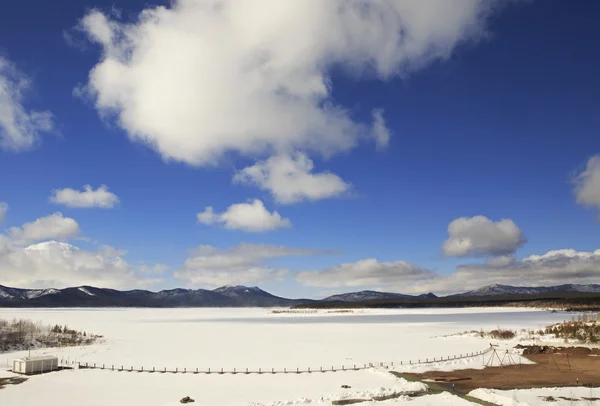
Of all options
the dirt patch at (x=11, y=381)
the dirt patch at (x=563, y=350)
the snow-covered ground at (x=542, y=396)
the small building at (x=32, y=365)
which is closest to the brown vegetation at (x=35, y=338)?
the small building at (x=32, y=365)

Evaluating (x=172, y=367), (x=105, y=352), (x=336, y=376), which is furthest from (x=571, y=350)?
(x=105, y=352)

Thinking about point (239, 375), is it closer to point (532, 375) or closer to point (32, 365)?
point (32, 365)

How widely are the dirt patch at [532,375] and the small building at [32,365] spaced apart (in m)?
28.7

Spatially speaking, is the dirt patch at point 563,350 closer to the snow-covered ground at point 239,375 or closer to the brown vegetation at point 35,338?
the snow-covered ground at point 239,375

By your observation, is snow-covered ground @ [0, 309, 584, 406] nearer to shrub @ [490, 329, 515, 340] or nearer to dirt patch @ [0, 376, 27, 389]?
dirt patch @ [0, 376, 27, 389]

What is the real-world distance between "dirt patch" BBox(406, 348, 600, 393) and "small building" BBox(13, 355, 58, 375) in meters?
28.7

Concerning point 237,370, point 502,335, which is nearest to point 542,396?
point 237,370

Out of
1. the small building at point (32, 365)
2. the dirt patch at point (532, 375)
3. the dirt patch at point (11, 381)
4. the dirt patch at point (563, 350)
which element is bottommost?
the dirt patch at point (532, 375)

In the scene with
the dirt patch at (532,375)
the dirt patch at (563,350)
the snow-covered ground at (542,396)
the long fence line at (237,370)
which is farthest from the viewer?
the dirt patch at (563,350)

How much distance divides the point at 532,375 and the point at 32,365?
3836 centimetres

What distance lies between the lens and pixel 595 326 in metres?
59.2

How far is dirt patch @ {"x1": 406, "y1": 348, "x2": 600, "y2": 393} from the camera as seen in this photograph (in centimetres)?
3262

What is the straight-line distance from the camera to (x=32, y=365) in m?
37.4

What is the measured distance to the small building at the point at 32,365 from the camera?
→ 3703 cm
